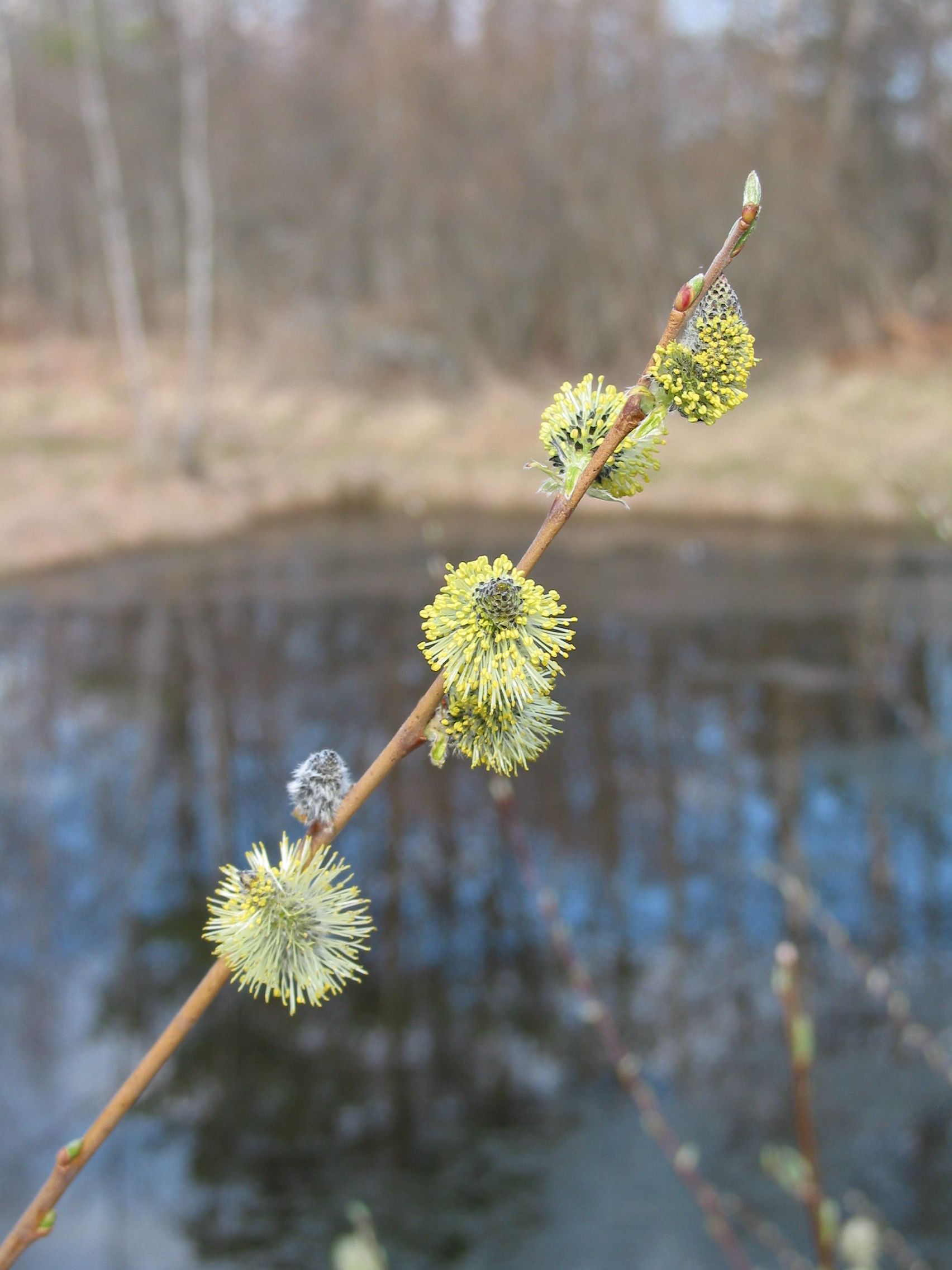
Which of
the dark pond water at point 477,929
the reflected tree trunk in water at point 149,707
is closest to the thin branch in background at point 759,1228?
the dark pond water at point 477,929

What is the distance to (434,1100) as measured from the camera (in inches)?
213

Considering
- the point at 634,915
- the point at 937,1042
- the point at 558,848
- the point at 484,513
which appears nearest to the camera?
the point at 937,1042

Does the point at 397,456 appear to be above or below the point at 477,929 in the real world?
above

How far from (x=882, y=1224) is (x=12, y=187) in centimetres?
2612

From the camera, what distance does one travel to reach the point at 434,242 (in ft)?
68.2

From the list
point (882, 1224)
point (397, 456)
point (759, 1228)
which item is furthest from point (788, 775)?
point (397, 456)

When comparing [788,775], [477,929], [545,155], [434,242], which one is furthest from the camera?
[434,242]

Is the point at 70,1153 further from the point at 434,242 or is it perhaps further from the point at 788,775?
the point at 434,242

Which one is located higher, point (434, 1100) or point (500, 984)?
point (500, 984)

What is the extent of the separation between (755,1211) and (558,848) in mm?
2770

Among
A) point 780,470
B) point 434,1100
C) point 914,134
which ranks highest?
point 914,134

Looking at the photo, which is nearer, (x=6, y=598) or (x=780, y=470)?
(x=6, y=598)

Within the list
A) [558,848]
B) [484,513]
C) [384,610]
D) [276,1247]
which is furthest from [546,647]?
[484,513]

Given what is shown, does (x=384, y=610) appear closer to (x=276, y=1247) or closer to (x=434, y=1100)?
(x=434, y=1100)
